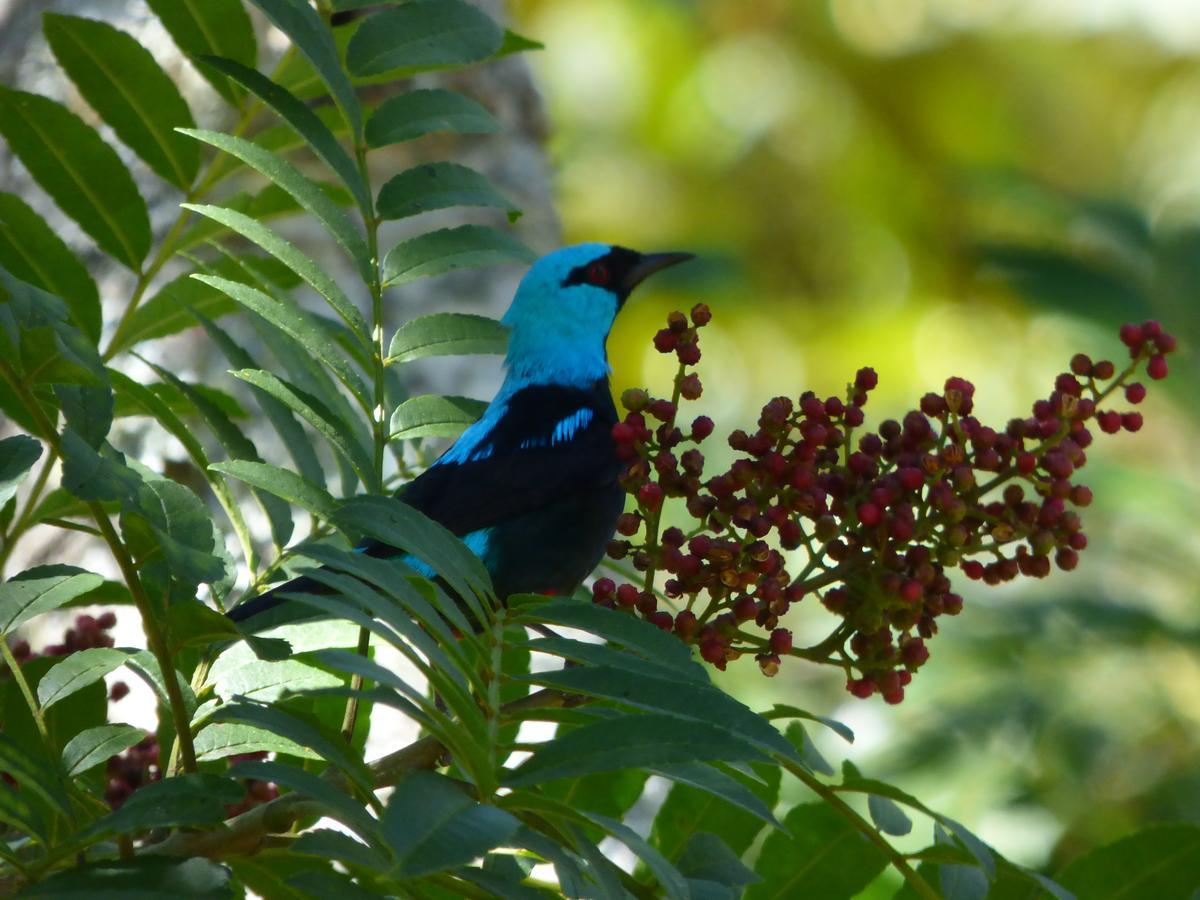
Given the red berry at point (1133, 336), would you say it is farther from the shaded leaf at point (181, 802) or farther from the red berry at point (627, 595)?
the shaded leaf at point (181, 802)

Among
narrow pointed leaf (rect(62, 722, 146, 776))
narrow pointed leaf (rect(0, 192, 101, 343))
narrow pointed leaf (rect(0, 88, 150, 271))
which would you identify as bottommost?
narrow pointed leaf (rect(62, 722, 146, 776))

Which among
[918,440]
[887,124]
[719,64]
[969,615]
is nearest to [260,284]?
[918,440]

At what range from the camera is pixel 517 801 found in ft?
3.71

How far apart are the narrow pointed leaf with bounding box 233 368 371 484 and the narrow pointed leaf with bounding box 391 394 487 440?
0.69 ft

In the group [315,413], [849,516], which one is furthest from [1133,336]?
[315,413]

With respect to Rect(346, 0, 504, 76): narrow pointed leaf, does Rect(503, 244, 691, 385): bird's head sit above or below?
above

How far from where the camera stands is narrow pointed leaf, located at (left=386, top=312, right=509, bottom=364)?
1.92 metres

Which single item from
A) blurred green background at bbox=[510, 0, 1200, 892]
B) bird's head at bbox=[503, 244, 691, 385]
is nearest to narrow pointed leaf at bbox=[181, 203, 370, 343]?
bird's head at bbox=[503, 244, 691, 385]

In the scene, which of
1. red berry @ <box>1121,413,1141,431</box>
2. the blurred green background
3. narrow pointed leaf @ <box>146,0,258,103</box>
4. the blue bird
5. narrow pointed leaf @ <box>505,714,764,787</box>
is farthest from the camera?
the blurred green background

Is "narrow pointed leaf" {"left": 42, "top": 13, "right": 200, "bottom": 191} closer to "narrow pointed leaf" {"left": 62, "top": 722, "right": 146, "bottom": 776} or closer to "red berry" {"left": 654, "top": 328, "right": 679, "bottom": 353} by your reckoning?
"red berry" {"left": 654, "top": 328, "right": 679, "bottom": 353}

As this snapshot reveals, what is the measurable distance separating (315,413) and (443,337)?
40 cm

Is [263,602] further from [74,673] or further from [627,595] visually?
[627,595]

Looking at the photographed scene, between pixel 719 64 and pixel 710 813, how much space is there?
7.68 m

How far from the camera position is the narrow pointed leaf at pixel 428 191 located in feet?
6.22
